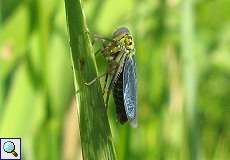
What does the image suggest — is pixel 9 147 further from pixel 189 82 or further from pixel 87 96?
pixel 189 82

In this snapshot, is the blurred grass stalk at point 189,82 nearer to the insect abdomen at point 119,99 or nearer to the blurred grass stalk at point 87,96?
the insect abdomen at point 119,99

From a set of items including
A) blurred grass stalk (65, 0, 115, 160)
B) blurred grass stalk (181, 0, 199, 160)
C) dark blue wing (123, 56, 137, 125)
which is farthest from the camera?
blurred grass stalk (181, 0, 199, 160)

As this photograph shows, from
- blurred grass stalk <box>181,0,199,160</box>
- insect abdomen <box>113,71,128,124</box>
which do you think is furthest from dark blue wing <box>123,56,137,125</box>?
blurred grass stalk <box>181,0,199,160</box>

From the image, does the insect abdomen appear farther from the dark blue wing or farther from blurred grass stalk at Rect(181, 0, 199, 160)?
blurred grass stalk at Rect(181, 0, 199, 160)

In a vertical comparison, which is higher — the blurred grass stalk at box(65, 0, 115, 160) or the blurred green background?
the blurred green background

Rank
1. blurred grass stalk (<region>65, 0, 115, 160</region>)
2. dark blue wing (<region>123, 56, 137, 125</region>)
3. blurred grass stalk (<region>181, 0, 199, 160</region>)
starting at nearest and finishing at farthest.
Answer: blurred grass stalk (<region>65, 0, 115, 160</region>)
dark blue wing (<region>123, 56, 137, 125</region>)
blurred grass stalk (<region>181, 0, 199, 160</region>)

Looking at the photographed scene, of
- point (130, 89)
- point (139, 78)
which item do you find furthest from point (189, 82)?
point (139, 78)

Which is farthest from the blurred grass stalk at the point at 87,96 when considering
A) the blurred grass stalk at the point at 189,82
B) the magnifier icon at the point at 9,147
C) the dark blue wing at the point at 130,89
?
the blurred grass stalk at the point at 189,82
